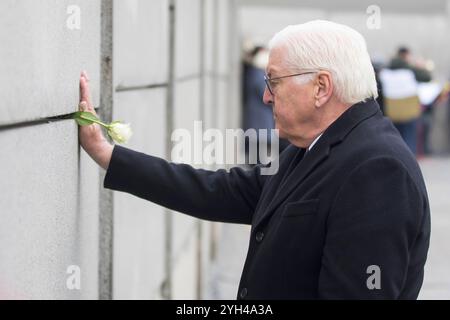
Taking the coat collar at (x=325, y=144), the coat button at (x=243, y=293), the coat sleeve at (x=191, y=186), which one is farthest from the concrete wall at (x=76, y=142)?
the coat collar at (x=325, y=144)

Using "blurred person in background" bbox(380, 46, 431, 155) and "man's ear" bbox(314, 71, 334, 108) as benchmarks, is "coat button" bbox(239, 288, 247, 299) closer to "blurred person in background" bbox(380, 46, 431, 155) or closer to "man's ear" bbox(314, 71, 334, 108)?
"man's ear" bbox(314, 71, 334, 108)

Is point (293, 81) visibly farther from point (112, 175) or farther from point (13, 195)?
point (13, 195)

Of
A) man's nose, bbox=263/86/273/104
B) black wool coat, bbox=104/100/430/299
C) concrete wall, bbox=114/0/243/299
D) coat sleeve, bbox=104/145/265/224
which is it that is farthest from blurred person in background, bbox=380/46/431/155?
black wool coat, bbox=104/100/430/299

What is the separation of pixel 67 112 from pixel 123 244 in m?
1.23

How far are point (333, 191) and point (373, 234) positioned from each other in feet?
0.62

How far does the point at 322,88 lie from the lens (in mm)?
2814

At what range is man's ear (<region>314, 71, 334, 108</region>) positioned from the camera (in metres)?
2.79

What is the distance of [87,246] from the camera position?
329 cm

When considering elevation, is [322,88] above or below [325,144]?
above

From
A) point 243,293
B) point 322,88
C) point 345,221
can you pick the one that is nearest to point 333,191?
point 345,221

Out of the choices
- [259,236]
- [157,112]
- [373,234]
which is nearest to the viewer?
[373,234]

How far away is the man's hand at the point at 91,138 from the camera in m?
3.03

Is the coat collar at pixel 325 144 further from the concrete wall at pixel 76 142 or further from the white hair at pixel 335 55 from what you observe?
the concrete wall at pixel 76 142

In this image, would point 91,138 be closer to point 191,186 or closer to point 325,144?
point 191,186
